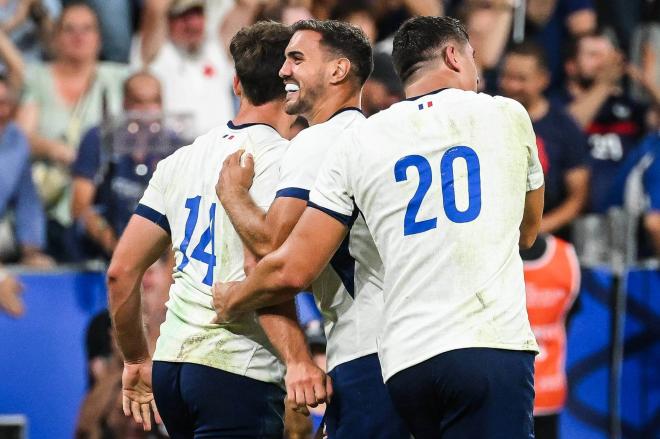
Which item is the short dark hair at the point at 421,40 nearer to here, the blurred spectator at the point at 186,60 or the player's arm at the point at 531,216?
the player's arm at the point at 531,216

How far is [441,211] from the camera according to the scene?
340cm

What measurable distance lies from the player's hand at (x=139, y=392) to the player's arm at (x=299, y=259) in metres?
0.81

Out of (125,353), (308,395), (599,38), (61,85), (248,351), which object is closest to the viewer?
(308,395)

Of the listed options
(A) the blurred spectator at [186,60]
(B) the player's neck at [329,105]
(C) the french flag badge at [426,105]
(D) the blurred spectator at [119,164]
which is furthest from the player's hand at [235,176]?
(A) the blurred spectator at [186,60]

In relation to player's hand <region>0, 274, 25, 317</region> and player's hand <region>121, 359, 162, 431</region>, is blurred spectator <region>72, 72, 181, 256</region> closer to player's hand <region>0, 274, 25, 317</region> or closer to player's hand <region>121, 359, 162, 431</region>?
player's hand <region>0, 274, 25, 317</region>

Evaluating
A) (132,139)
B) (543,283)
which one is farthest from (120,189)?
(543,283)

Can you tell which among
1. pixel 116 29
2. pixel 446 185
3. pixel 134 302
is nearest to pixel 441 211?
pixel 446 185

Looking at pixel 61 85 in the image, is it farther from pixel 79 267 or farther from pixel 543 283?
pixel 543 283

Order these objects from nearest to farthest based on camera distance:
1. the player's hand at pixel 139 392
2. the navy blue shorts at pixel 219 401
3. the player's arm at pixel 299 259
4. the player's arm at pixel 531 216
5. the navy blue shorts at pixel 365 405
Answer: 1. the player's arm at pixel 299 259
2. the navy blue shorts at pixel 365 405
3. the player's arm at pixel 531 216
4. the navy blue shorts at pixel 219 401
5. the player's hand at pixel 139 392

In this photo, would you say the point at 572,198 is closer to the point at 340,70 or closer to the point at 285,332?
the point at 340,70

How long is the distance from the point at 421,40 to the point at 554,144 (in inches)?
174

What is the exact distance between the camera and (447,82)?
367cm

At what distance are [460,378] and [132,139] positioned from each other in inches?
172

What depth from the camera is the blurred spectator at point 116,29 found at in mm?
8125
